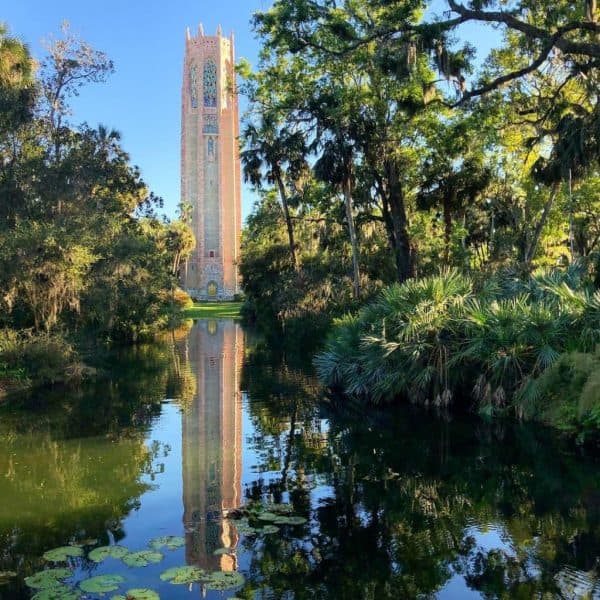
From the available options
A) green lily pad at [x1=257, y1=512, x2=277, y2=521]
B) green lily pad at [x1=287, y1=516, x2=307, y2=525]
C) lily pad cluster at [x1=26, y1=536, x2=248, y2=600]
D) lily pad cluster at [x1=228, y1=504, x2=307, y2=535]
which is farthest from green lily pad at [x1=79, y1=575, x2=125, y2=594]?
green lily pad at [x1=287, y1=516, x2=307, y2=525]

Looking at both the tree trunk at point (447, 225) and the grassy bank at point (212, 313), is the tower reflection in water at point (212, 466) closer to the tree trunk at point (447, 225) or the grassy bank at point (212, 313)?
the tree trunk at point (447, 225)

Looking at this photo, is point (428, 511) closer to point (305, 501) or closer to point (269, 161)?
point (305, 501)

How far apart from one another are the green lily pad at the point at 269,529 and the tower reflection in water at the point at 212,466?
12.6 inches

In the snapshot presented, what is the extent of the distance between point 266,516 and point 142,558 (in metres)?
1.60

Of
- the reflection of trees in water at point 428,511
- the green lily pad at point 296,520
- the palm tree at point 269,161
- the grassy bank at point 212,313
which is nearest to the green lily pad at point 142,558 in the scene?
the reflection of trees in water at point 428,511

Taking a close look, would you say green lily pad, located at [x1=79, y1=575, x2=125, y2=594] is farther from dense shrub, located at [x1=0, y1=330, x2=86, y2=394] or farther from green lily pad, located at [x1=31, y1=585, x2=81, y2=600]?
dense shrub, located at [x1=0, y1=330, x2=86, y2=394]

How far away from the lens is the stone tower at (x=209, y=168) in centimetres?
9381

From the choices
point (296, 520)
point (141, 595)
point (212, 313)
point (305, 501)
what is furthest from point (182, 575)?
point (212, 313)

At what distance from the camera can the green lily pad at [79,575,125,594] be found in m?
5.56

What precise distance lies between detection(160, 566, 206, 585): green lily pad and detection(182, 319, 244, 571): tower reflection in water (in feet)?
0.87

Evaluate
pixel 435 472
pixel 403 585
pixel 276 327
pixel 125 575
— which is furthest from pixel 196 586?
pixel 276 327

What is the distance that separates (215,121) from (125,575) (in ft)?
309

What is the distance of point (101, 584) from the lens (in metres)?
5.67

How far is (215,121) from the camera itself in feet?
312
